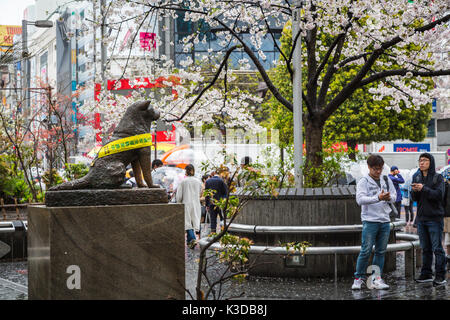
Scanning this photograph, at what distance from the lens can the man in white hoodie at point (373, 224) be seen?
939 centimetres

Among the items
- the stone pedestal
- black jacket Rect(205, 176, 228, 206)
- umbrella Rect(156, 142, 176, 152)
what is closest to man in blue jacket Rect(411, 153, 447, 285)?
the stone pedestal

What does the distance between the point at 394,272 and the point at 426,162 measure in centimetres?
197

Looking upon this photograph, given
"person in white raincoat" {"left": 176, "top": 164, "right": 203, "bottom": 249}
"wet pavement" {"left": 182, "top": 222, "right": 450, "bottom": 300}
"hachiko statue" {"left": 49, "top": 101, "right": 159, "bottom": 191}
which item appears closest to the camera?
"hachiko statue" {"left": 49, "top": 101, "right": 159, "bottom": 191}

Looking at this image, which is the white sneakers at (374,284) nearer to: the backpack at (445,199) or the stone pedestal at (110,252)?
the backpack at (445,199)

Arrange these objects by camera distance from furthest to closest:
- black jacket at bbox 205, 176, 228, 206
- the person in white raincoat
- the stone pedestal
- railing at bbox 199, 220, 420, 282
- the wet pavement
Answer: black jacket at bbox 205, 176, 228, 206, the person in white raincoat, railing at bbox 199, 220, 420, 282, the wet pavement, the stone pedestal

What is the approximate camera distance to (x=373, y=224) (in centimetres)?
941

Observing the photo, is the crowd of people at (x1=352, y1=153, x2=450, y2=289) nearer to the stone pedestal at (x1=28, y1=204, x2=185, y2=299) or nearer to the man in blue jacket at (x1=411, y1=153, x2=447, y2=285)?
the man in blue jacket at (x1=411, y1=153, x2=447, y2=285)

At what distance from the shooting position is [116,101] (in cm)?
2578

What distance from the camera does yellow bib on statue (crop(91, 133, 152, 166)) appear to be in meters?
6.52

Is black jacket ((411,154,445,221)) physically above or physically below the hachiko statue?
below

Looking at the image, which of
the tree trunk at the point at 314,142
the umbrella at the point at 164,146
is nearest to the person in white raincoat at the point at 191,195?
the tree trunk at the point at 314,142

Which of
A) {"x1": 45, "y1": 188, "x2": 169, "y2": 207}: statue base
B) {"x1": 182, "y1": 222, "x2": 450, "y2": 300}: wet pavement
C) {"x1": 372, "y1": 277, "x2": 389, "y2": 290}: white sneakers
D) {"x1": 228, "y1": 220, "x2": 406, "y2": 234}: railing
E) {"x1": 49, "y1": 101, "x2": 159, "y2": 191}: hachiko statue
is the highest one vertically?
{"x1": 49, "y1": 101, "x2": 159, "y2": 191}: hachiko statue

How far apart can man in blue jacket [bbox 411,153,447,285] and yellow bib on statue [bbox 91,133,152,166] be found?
487cm

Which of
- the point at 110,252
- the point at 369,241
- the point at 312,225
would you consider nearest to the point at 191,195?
the point at 312,225
